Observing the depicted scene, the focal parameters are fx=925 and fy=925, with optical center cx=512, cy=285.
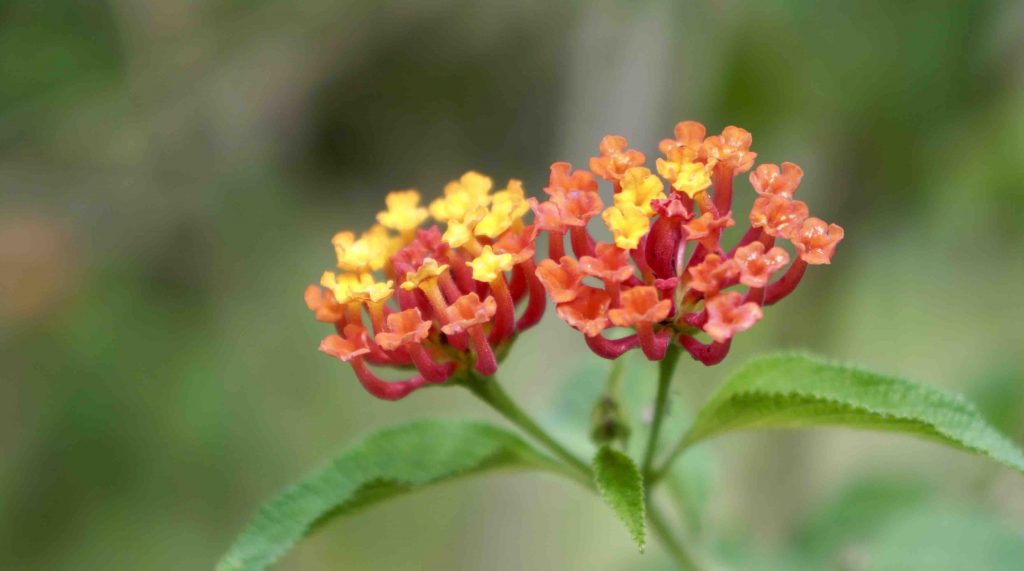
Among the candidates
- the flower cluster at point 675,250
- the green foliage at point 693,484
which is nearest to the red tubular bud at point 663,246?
the flower cluster at point 675,250

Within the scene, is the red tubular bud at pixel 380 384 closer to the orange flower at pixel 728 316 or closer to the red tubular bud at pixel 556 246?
the red tubular bud at pixel 556 246

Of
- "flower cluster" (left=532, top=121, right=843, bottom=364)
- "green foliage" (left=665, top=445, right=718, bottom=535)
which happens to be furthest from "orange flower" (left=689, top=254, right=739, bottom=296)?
"green foliage" (left=665, top=445, right=718, bottom=535)

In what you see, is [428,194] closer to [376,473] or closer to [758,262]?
[376,473]

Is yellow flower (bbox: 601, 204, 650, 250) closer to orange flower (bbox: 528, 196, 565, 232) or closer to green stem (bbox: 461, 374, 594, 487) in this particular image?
orange flower (bbox: 528, 196, 565, 232)

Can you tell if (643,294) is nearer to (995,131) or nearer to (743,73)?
(995,131)

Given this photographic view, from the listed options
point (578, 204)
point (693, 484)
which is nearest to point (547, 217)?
point (578, 204)

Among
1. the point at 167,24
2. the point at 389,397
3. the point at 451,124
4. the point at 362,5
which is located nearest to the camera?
the point at 389,397

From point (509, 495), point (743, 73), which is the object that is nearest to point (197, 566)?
point (509, 495)
